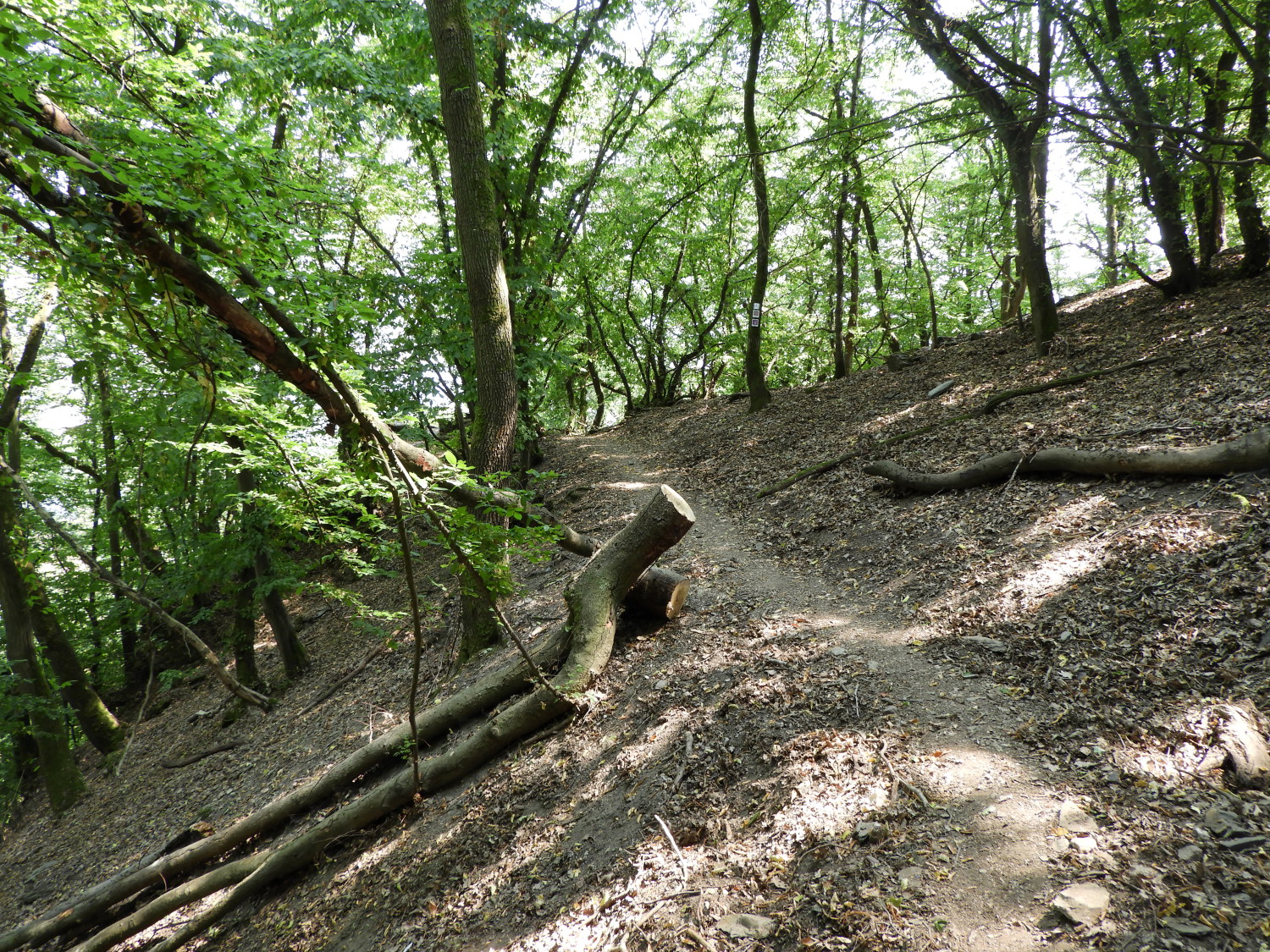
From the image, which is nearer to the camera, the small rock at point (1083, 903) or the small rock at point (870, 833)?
the small rock at point (1083, 903)

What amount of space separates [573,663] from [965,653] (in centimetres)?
309

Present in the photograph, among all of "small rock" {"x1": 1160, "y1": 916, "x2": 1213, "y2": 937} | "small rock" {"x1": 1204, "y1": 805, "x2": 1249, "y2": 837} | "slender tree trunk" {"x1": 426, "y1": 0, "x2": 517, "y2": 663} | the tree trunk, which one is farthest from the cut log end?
the tree trunk

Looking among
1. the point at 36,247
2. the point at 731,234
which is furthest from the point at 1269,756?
the point at 731,234

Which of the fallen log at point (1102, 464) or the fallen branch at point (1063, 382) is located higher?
the fallen branch at point (1063, 382)

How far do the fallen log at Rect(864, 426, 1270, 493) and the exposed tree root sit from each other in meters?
3.39

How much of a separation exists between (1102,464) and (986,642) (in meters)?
2.67

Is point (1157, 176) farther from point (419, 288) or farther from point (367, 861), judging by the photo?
point (367, 861)

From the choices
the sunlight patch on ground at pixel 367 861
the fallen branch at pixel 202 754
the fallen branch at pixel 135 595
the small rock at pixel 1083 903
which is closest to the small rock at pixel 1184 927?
the small rock at pixel 1083 903

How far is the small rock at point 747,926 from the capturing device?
108 inches

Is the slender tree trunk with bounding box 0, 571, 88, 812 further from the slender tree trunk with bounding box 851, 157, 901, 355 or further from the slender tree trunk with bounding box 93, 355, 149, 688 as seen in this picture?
the slender tree trunk with bounding box 851, 157, 901, 355

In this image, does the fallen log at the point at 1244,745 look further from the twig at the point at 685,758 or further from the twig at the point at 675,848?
the twig at the point at 685,758

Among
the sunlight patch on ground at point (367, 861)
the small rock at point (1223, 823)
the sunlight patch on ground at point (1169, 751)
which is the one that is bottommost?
the sunlight patch on ground at point (367, 861)

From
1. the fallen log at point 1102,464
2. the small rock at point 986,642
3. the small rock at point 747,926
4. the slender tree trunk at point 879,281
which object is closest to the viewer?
the small rock at point 747,926

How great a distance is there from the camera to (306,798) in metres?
5.64
